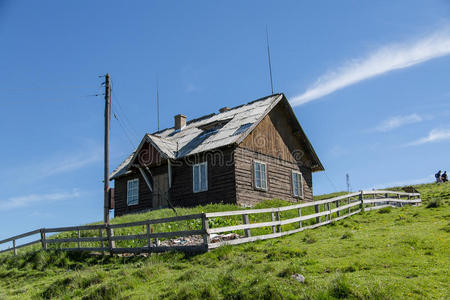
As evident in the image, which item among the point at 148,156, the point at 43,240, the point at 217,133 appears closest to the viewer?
the point at 43,240

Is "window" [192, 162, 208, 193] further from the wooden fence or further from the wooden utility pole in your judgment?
the wooden utility pole

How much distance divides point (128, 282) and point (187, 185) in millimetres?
14558

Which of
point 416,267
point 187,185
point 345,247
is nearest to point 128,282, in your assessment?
point 345,247

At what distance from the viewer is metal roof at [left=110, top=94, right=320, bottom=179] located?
25062mm

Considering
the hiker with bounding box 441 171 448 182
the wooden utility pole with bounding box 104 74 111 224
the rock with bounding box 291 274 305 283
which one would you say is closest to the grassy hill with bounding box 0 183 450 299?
the rock with bounding box 291 274 305 283

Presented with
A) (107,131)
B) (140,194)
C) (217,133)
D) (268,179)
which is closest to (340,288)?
(107,131)

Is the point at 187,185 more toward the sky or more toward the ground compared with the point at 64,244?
more toward the sky

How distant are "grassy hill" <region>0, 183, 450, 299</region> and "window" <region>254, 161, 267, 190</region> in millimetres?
8037

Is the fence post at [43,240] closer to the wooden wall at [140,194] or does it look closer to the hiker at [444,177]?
the wooden wall at [140,194]

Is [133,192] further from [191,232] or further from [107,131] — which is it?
[191,232]

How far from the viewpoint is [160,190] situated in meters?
27.6

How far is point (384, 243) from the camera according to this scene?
42.3ft

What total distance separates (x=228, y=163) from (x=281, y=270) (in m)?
14.2

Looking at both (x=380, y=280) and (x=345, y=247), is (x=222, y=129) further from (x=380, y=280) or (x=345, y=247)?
(x=380, y=280)
